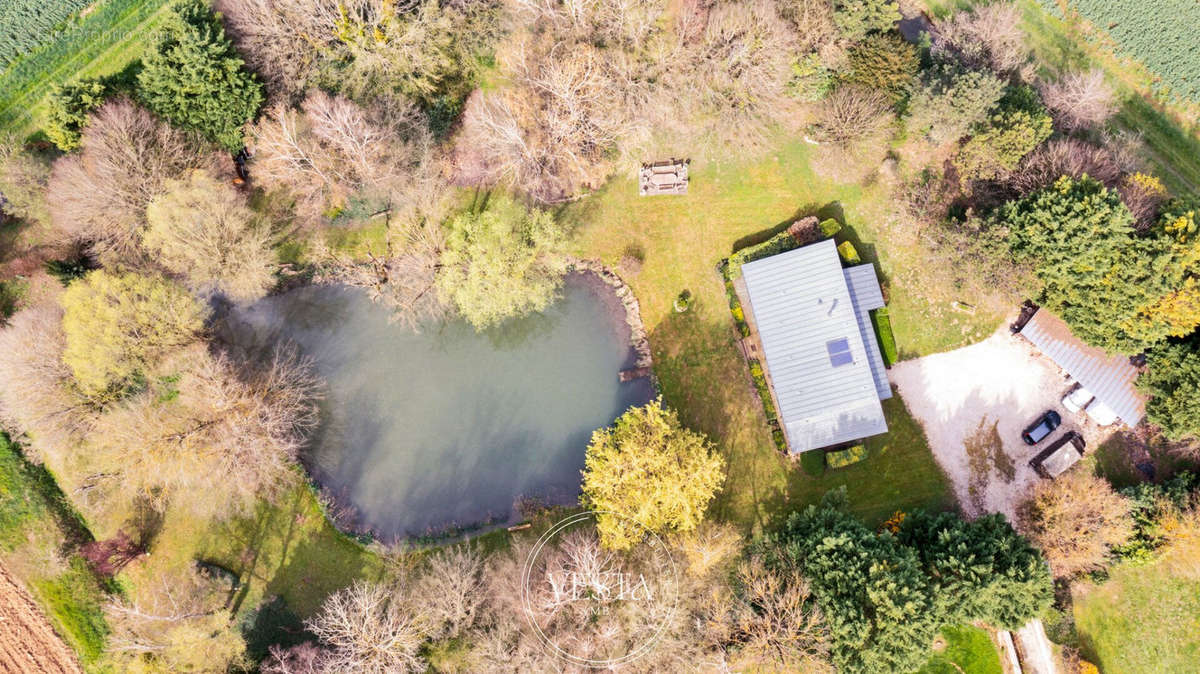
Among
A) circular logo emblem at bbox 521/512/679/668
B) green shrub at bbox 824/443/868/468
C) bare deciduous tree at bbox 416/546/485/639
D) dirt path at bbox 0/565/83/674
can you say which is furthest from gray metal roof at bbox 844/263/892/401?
dirt path at bbox 0/565/83/674

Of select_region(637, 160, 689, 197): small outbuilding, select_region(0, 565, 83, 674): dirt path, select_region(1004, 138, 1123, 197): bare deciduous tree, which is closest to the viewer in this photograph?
select_region(1004, 138, 1123, 197): bare deciduous tree

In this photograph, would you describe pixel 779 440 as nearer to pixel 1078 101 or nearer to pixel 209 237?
pixel 1078 101

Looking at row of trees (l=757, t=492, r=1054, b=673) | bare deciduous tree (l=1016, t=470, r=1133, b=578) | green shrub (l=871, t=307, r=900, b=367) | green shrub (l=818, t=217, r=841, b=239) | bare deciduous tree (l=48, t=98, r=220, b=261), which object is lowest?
bare deciduous tree (l=1016, t=470, r=1133, b=578)

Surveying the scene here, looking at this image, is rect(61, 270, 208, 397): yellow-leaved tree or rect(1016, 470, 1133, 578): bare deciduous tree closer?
rect(1016, 470, 1133, 578): bare deciduous tree

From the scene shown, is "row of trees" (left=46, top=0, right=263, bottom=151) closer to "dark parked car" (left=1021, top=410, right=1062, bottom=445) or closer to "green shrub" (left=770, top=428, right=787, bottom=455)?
"green shrub" (left=770, top=428, right=787, bottom=455)

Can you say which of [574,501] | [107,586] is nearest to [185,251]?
[107,586]

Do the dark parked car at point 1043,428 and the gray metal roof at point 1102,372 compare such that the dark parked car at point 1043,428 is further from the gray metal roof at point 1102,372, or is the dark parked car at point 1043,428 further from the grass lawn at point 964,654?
the grass lawn at point 964,654

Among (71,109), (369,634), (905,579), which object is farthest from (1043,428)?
(71,109)

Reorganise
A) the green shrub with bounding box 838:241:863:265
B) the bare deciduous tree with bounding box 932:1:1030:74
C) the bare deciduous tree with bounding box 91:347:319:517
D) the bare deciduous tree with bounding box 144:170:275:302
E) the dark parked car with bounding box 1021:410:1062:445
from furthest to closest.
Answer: the green shrub with bounding box 838:241:863:265, the dark parked car with bounding box 1021:410:1062:445, the bare deciduous tree with bounding box 932:1:1030:74, the bare deciduous tree with bounding box 144:170:275:302, the bare deciduous tree with bounding box 91:347:319:517
